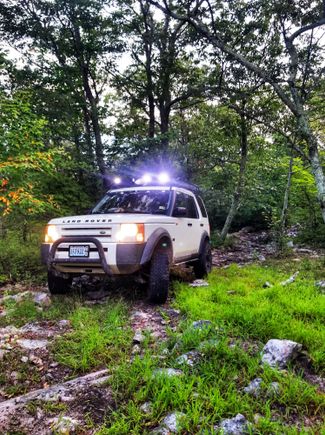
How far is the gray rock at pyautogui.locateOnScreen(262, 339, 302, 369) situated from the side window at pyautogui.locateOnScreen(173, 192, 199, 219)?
313cm

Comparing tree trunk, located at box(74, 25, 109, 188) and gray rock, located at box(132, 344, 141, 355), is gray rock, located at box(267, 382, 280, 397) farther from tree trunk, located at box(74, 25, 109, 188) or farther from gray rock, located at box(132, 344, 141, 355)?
tree trunk, located at box(74, 25, 109, 188)

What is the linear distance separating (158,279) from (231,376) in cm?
198

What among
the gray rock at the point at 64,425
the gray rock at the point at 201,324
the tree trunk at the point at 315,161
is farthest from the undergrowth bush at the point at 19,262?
the tree trunk at the point at 315,161

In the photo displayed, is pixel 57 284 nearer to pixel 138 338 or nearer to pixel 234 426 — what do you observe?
pixel 138 338

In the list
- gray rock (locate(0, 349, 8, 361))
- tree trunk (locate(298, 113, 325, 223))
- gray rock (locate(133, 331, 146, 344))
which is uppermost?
tree trunk (locate(298, 113, 325, 223))

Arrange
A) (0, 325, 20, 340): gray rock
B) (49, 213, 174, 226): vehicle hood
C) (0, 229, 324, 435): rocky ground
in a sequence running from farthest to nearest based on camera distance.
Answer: (49, 213, 174, 226): vehicle hood
(0, 325, 20, 340): gray rock
(0, 229, 324, 435): rocky ground

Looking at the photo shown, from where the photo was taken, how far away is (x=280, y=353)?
2.79m

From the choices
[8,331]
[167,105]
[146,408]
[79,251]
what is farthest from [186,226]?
[167,105]

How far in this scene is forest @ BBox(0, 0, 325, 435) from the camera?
234 centimetres

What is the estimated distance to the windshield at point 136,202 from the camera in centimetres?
544

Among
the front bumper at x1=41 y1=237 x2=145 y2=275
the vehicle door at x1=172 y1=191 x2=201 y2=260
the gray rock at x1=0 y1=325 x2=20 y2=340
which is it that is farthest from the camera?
the vehicle door at x1=172 y1=191 x2=201 y2=260

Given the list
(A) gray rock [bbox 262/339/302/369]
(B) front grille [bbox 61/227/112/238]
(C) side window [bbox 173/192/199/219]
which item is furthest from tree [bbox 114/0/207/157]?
(A) gray rock [bbox 262/339/302/369]

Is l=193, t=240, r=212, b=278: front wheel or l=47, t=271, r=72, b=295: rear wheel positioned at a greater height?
l=47, t=271, r=72, b=295: rear wheel

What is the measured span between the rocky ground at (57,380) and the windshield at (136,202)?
1.68m
